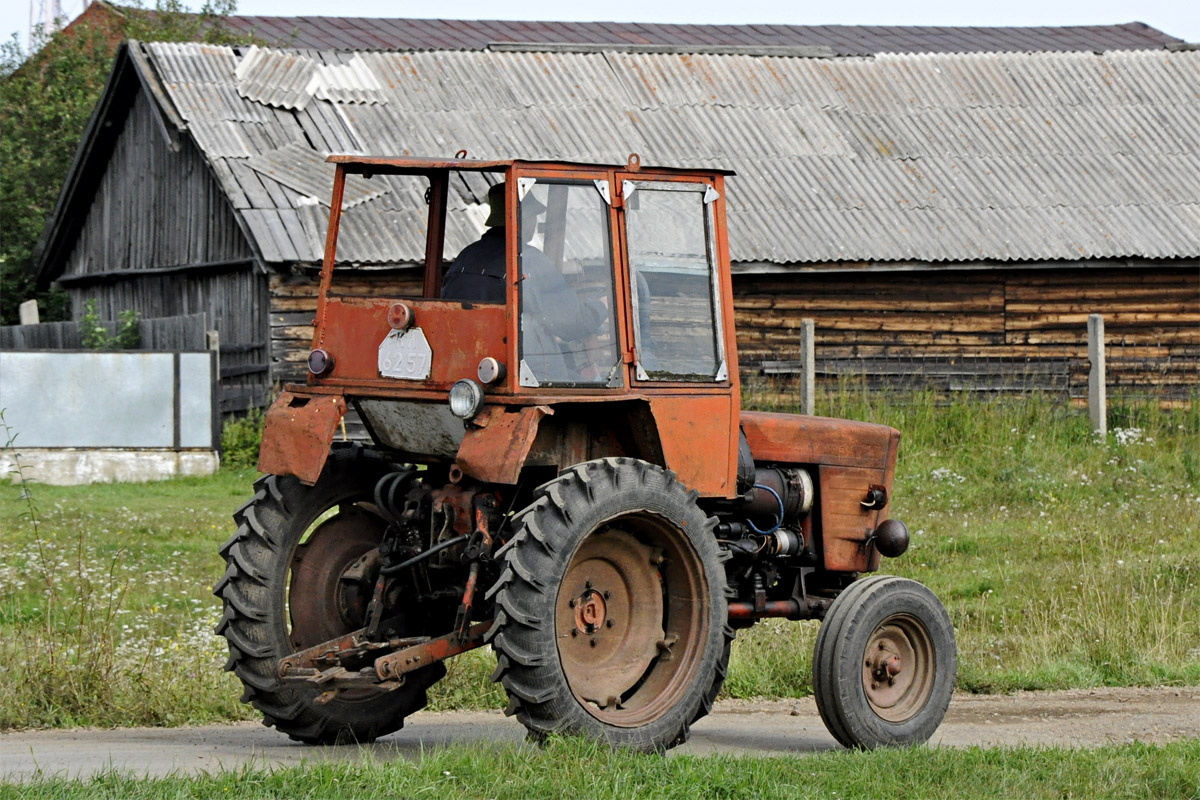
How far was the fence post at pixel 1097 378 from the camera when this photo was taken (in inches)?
719

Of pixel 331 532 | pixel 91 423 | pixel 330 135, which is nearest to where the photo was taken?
pixel 331 532

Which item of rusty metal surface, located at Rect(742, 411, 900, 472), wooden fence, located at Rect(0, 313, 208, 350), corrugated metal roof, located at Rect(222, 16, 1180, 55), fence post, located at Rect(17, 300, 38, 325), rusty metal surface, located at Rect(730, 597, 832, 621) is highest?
corrugated metal roof, located at Rect(222, 16, 1180, 55)

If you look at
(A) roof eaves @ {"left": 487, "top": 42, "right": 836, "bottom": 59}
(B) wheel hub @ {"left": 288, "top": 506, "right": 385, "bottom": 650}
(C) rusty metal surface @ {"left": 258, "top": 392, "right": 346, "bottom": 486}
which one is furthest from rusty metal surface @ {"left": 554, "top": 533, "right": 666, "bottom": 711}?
(A) roof eaves @ {"left": 487, "top": 42, "right": 836, "bottom": 59}

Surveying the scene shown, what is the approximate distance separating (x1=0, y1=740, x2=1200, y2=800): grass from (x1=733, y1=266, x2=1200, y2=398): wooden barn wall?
14616 mm

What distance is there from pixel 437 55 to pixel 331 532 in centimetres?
1751

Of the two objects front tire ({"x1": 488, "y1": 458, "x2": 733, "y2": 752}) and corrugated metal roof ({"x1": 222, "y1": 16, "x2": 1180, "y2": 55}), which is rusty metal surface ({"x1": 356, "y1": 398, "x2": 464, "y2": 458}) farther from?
corrugated metal roof ({"x1": 222, "y1": 16, "x2": 1180, "y2": 55})

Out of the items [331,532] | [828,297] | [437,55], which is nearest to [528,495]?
[331,532]

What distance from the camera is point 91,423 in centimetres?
1806

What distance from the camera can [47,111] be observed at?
30.0 metres

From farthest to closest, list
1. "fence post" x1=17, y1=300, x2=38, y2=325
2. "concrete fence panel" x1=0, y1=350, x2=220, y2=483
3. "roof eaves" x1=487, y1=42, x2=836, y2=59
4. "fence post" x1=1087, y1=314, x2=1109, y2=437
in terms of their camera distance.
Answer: "roof eaves" x1=487, y1=42, x2=836, y2=59
"fence post" x1=17, y1=300, x2=38, y2=325
"fence post" x1=1087, y1=314, x2=1109, y2=437
"concrete fence panel" x1=0, y1=350, x2=220, y2=483

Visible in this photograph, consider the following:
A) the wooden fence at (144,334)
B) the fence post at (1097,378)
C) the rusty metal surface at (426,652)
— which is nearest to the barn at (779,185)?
the wooden fence at (144,334)

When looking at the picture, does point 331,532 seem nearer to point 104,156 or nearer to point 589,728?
point 589,728

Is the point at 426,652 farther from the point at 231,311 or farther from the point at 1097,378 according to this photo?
the point at 231,311

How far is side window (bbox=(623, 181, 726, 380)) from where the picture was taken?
6.48m
